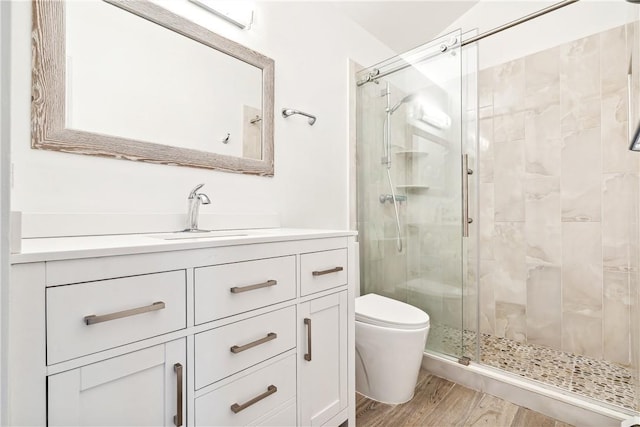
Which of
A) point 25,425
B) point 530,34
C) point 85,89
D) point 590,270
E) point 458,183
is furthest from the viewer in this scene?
point 530,34

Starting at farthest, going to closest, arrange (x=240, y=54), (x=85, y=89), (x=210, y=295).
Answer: (x=240, y=54) → (x=85, y=89) → (x=210, y=295)

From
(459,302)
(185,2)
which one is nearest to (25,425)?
(185,2)

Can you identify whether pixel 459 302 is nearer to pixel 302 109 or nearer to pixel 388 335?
pixel 388 335

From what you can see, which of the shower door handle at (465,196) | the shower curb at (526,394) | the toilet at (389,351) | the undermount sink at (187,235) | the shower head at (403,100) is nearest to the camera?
the undermount sink at (187,235)

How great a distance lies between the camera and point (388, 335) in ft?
5.24

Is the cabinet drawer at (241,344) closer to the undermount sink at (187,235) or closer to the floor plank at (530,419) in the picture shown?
the undermount sink at (187,235)

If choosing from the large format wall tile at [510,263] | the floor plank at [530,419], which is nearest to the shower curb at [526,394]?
the floor plank at [530,419]

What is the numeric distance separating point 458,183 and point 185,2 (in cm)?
162

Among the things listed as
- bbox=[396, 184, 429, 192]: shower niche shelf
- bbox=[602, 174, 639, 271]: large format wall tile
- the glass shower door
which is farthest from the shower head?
bbox=[602, 174, 639, 271]: large format wall tile

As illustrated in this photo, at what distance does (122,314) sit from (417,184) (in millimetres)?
1749

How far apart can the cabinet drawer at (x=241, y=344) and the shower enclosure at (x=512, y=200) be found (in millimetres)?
1201

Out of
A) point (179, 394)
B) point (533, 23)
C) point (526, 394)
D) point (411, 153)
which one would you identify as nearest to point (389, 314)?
point (526, 394)

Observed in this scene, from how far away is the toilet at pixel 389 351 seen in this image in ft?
5.22

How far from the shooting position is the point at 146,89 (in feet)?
4.23
